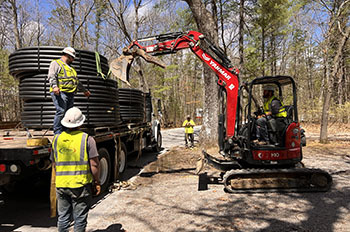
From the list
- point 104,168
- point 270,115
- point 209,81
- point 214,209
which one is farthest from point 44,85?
point 209,81

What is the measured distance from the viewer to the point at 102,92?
5.43 metres

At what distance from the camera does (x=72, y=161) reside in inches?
110

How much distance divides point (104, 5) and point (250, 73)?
513 inches

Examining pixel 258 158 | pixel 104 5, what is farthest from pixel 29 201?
pixel 104 5

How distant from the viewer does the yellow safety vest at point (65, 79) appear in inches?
164

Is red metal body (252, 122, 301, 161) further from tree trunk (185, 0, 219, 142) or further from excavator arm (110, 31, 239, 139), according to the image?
tree trunk (185, 0, 219, 142)

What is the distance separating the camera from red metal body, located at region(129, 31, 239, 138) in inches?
225

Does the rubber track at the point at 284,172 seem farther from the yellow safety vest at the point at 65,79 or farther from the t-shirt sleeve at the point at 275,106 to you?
the yellow safety vest at the point at 65,79

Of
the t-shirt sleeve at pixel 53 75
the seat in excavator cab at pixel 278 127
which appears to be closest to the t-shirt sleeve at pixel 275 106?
the seat in excavator cab at pixel 278 127

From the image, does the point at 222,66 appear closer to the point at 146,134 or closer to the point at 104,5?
the point at 146,134

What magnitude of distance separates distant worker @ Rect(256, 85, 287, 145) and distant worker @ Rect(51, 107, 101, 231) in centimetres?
381

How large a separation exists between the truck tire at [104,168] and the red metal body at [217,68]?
117 inches

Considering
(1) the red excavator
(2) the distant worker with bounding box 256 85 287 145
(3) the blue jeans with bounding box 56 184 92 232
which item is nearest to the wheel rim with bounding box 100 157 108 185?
(1) the red excavator

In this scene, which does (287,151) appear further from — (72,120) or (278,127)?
(72,120)
